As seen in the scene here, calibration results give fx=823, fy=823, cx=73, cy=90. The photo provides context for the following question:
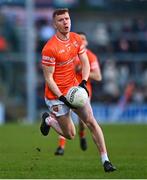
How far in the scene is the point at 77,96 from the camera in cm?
1248

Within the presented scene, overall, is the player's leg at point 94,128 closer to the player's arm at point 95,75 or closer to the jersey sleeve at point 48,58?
the jersey sleeve at point 48,58

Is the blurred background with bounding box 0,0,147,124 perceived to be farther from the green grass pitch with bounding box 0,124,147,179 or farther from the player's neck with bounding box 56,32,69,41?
Answer: the player's neck with bounding box 56,32,69,41

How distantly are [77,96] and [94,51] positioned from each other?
21.3 m

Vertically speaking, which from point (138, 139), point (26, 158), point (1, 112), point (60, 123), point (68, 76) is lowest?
point (1, 112)

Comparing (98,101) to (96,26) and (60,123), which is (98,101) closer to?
(96,26)

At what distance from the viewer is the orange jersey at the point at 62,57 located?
42.2ft

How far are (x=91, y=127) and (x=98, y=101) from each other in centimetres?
2002

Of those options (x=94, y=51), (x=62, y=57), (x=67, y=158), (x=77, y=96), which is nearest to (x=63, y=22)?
(x=62, y=57)

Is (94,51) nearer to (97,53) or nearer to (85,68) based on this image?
(97,53)

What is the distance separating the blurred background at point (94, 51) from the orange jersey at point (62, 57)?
18927mm

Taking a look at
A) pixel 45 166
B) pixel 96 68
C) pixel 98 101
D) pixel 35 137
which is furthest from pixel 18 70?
pixel 45 166

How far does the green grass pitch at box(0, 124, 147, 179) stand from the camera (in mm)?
12297

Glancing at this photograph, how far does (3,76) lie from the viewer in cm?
3394

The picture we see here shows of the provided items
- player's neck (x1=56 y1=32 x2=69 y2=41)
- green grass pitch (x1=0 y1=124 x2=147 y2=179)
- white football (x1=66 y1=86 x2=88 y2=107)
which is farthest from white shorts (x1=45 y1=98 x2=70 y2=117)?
player's neck (x1=56 y1=32 x2=69 y2=41)
